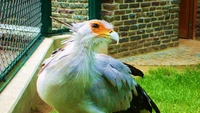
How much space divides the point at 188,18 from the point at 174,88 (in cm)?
568

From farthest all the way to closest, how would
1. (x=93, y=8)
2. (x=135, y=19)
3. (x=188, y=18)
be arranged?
(x=188, y=18)
(x=135, y=19)
(x=93, y=8)

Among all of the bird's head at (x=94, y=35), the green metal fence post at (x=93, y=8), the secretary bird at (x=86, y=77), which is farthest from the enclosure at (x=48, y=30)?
the bird's head at (x=94, y=35)

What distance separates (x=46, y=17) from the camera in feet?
21.3

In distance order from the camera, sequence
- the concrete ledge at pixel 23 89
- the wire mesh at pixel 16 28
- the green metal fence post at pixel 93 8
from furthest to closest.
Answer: the green metal fence post at pixel 93 8 < the wire mesh at pixel 16 28 < the concrete ledge at pixel 23 89

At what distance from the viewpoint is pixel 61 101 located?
9.28 feet

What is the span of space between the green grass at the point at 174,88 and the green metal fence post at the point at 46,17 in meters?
1.65

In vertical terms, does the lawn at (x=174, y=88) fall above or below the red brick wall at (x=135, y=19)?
below

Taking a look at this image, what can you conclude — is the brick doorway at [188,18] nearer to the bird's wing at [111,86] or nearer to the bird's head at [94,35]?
the bird's wing at [111,86]

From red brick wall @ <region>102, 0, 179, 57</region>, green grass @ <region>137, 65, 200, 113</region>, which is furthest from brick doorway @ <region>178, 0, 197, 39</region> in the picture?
green grass @ <region>137, 65, 200, 113</region>

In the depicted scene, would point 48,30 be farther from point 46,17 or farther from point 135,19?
point 135,19

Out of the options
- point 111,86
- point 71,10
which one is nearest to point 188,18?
point 71,10

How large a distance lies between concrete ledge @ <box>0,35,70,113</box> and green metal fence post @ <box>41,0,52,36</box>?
738 mm

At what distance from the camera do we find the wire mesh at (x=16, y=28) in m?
4.48

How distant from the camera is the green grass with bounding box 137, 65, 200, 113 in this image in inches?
197
